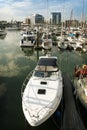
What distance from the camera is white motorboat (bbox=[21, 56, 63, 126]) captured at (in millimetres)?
12805

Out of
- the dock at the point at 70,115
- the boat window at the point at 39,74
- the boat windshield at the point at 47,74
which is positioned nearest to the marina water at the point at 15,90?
the dock at the point at 70,115

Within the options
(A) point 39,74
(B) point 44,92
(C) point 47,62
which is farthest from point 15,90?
(B) point 44,92

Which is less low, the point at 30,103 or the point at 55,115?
the point at 30,103

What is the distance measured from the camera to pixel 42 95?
14.7 m

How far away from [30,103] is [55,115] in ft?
8.19

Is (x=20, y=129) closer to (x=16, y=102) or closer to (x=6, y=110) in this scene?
(x=6, y=110)

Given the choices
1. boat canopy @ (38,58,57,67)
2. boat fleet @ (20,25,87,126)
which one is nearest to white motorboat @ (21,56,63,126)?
boat fleet @ (20,25,87,126)

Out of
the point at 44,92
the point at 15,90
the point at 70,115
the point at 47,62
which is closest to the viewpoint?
the point at 70,115

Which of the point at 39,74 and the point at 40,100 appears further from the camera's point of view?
the point at 39,74

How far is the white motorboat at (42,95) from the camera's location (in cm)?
1280

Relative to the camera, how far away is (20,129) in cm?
1377

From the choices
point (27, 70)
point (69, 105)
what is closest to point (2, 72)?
point (27, 70)

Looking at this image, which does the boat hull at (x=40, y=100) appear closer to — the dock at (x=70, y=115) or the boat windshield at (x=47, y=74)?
the boat windshield at (x=47, y=74)

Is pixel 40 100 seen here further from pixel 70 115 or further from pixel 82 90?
pixel 82 90
